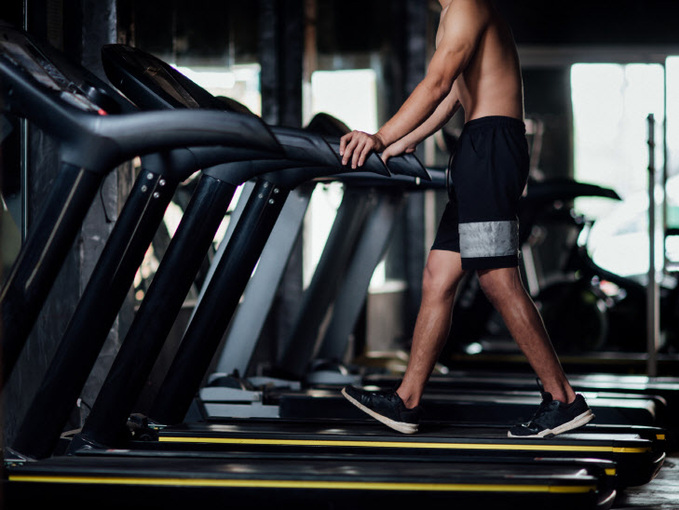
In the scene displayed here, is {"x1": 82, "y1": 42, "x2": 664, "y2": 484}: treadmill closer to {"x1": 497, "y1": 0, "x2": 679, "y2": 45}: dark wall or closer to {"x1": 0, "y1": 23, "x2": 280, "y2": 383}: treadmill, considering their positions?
{"x1": 0, "y1": 23, "x2": 280, "y2": 383}: treadmill

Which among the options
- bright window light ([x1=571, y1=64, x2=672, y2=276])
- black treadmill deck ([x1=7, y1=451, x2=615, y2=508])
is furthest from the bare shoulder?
bright window light ([x1=571, y1=64, x2=672, y2=276])

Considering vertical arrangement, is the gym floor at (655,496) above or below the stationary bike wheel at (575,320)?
below

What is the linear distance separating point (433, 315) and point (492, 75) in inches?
27.7

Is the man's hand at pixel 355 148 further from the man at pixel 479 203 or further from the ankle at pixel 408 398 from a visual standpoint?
the ankle at pixel 408 398

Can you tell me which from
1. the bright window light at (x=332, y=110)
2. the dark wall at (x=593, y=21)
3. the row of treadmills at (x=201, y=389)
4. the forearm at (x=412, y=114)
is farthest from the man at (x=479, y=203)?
the dark wall at (x=593, y=21)

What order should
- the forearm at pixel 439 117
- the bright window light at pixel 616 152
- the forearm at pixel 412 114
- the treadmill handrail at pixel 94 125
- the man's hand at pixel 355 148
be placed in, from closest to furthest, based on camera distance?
the treadmill handrail at pixel 94 125
the man's hand at pixel 355 148
the forearm at pixel 412 114
the forearm at pixel 439 117
the bright window light at pixel 616 152

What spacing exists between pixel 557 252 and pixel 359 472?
7.16 m

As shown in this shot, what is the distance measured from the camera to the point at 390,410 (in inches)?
118

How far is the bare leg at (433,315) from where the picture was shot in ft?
9.64

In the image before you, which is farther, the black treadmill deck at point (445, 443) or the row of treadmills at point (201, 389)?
the black treadmill deck at point (445, 443)

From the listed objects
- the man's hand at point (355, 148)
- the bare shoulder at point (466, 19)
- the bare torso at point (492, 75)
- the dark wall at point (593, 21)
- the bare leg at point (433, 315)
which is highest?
the dark wall at point (593, 21)

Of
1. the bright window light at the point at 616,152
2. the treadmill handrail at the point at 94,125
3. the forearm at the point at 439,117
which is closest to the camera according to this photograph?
the treadmill handrail at the point at 94,125

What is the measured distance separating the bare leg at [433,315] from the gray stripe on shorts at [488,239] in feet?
0.41

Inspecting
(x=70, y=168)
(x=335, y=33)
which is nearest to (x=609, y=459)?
(x=70, y=168)
